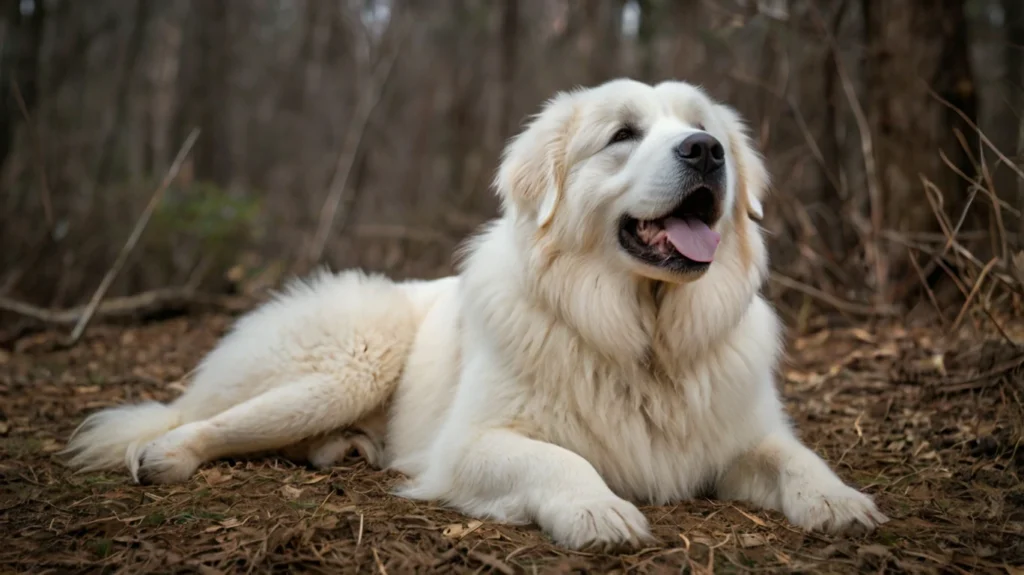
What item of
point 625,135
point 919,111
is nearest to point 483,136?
point 919,111

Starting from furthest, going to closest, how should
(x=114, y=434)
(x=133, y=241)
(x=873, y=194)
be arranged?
1. (x=873, y=194)
2. (x=133, y=241)
3. (x=114, y=434)

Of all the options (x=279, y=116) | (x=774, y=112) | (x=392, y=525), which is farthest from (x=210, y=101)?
(x=392, y=525)

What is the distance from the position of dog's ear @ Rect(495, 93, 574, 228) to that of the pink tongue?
0.47 metres

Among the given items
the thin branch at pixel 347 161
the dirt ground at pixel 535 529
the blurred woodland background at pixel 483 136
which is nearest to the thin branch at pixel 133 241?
the blurred woodland background at pixel 483 136

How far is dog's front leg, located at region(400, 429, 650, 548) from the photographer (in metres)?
2.33

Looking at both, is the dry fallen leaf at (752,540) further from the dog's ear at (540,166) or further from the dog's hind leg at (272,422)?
the dog's hind leg at (272,422)

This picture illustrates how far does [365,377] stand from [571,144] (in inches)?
58.6

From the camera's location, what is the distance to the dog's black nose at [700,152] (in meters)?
2.77

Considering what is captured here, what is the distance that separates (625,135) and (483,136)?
1359cm

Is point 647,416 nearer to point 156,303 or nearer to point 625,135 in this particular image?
point 625,135

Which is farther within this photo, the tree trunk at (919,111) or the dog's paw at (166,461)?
the tree trunk at (919,111)

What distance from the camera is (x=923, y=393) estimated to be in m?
3.94

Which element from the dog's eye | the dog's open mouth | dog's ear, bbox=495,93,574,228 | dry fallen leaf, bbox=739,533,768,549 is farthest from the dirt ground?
the dog's eye

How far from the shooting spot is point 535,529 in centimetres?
257
